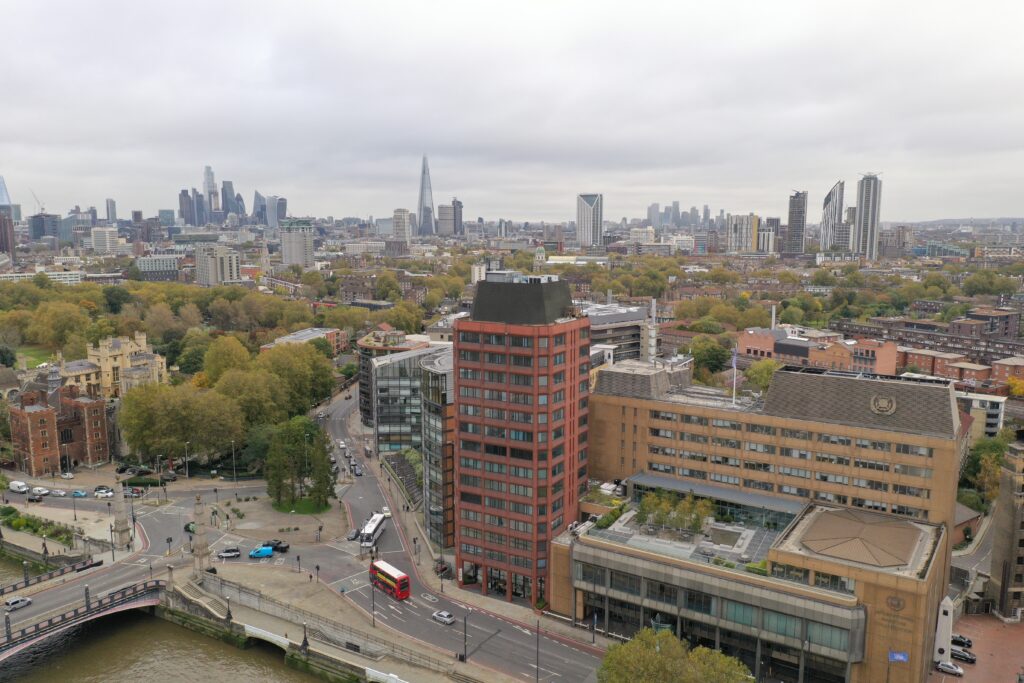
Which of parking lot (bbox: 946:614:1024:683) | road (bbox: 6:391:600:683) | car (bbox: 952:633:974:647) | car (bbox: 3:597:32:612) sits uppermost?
car (bbox: 3:597:32:612)

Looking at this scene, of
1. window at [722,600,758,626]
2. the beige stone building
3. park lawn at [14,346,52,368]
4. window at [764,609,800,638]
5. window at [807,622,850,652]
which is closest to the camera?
window at [807,622,850,652]

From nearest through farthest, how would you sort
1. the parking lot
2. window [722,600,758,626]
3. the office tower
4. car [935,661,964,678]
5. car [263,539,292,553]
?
1. window [722,600,758,626]
2. car [935,661,964,678]
3. the parking lot
4. the office tower
5. car [263,539,292,553]

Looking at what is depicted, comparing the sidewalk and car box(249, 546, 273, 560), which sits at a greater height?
car box(249, 546, 273, 560)

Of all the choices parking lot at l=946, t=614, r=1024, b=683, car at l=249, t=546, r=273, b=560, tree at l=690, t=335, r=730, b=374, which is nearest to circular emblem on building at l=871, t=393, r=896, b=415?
parking lot at l=946, t=614, r=1024, b=683

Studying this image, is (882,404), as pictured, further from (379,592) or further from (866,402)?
(379,592)

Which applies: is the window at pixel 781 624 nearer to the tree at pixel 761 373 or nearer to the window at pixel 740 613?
the window at pixel 740 613

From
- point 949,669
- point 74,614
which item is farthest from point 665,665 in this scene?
point 74,614

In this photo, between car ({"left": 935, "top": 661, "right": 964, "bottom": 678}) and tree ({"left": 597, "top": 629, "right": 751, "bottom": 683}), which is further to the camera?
car ({"left": 935, "top": 661, "right": 964, "bottom": 678})

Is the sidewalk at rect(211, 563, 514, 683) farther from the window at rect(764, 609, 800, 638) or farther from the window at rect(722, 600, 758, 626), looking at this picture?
the window at rect(764, 609, 800, 638)
